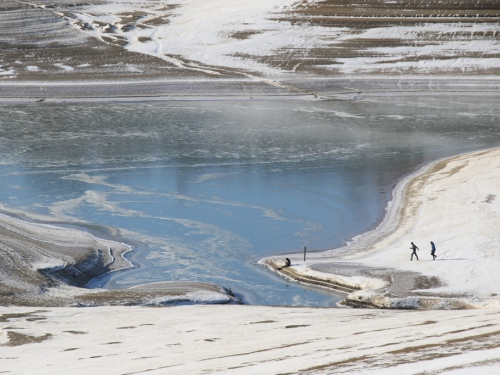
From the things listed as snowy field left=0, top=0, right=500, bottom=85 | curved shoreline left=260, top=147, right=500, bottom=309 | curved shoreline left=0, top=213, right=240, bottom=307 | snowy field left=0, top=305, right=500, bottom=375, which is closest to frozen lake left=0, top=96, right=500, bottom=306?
curved shoreline left=260, top=147, right=500, bottom=309

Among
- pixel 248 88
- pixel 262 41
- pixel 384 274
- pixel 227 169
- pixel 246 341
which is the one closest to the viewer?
pixel 246 341

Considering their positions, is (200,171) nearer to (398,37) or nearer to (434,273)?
(434,273)

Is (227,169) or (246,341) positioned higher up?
(246,341)

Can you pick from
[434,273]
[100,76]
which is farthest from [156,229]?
[100,76]

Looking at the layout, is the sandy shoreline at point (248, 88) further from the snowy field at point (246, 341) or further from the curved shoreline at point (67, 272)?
the snowy field at point (246, 341)

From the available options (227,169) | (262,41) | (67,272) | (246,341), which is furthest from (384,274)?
(262,41)

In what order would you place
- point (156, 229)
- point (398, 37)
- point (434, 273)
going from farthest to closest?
point (398, 37), point (156, 229), point (434, 273)

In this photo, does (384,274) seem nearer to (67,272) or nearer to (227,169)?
(67,272)
